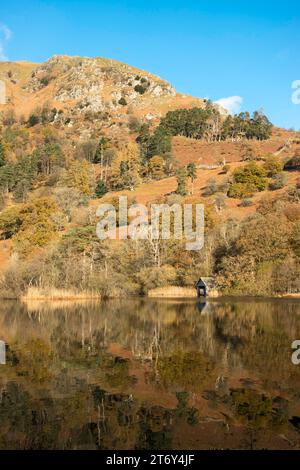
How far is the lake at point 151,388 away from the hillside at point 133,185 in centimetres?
2583

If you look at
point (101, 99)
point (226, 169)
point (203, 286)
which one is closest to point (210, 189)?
point (226, 169)

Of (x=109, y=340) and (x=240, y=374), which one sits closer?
(x=240, y=374)

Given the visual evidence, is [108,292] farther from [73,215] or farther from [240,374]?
[240,374]

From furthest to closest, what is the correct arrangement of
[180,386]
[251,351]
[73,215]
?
[73,215] → [251,351] → [180,386]

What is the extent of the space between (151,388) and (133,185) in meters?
86.6

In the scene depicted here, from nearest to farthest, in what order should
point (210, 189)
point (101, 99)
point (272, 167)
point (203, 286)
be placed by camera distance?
point (203, 286), point (210, 189), point (272, 167), point (101, 99)

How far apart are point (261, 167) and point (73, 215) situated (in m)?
35.4

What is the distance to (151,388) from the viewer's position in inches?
513

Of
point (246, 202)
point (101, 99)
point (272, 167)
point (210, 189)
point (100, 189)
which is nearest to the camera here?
point (246, 202)

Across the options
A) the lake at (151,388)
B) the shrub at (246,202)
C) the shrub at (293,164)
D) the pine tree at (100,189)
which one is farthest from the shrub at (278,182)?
the lake at (151,388)

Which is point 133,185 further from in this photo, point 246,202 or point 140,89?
point 140,89

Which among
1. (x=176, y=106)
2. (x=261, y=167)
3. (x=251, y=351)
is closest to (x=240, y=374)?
(x=251, y=351)

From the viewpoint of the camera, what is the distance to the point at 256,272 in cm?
5031

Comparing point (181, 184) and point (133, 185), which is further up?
point (133, 185)
